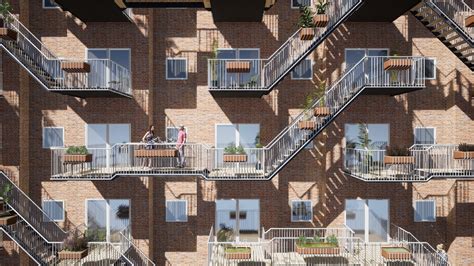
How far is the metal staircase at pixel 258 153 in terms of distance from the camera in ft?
43.9

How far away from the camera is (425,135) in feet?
52.1

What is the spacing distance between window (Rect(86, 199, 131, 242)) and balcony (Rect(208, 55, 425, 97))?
6.95 metres

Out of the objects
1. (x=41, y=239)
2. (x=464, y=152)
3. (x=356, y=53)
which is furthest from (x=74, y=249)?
(x=464, y=152)

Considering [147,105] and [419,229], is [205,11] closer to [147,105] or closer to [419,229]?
[147,105]

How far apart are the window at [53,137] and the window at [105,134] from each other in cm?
130

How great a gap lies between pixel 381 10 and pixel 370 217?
925cm

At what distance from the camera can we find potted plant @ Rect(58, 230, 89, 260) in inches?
512

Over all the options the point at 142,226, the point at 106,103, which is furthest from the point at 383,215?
the point at 106,103

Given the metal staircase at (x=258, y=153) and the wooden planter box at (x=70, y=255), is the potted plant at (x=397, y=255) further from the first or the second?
the wooden planter box at (x=70, y=255)

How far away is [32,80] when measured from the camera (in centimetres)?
1589

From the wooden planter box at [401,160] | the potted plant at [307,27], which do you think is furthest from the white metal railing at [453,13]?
the wooden planter box at [401,160]

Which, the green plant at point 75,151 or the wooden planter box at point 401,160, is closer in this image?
the wooden planter box at point 401,160

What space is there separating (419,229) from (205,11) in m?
14.3

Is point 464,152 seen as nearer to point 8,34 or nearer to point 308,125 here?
point 308,125
